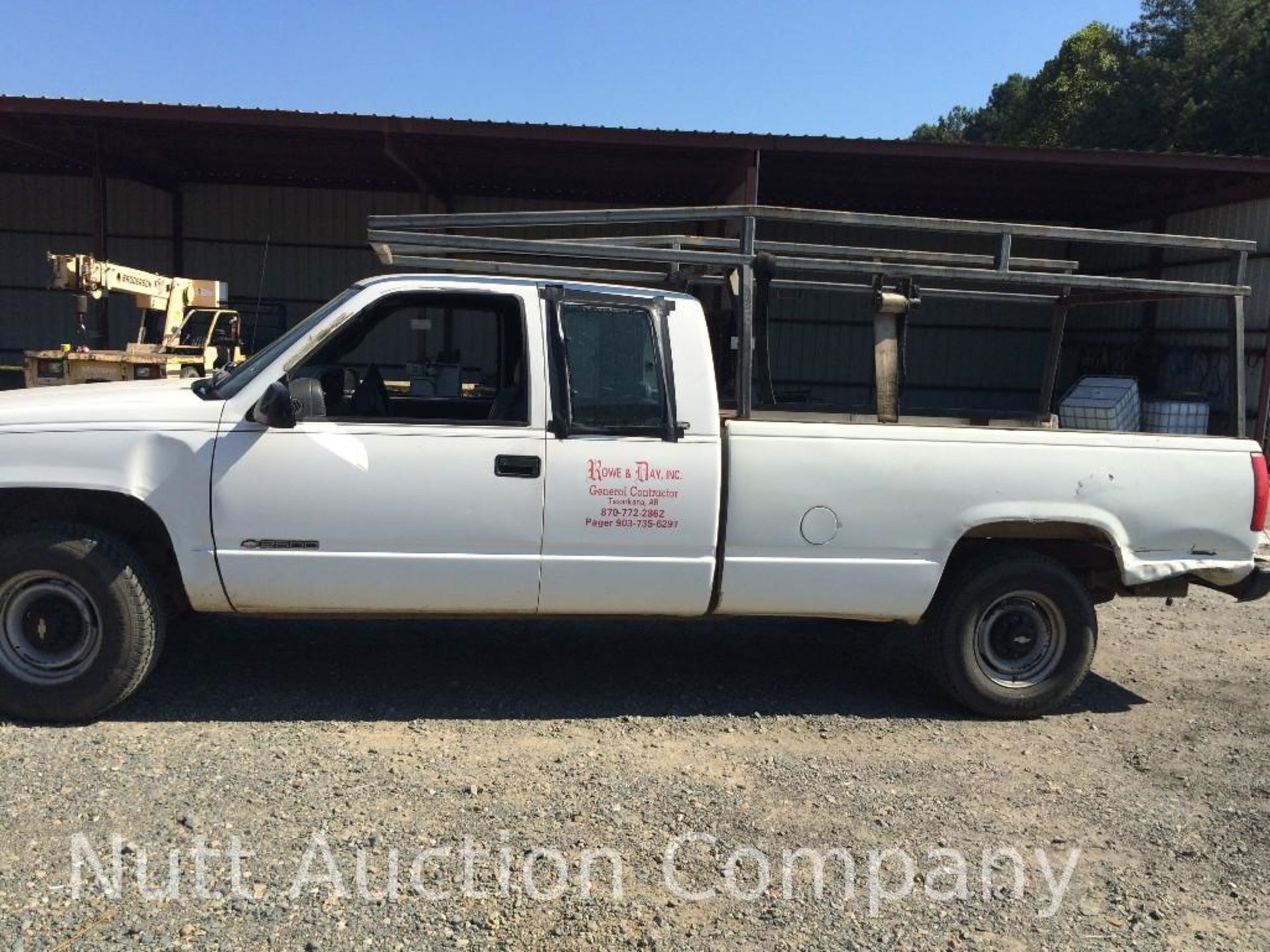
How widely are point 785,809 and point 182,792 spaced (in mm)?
2315

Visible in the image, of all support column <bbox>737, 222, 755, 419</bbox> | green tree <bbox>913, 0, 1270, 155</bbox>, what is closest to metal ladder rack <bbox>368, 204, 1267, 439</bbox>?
support column <bbox>737, 222, 755, 419</bbox>

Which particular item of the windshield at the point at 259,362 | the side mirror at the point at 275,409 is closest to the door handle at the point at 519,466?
the side mirror at the point at 275,409

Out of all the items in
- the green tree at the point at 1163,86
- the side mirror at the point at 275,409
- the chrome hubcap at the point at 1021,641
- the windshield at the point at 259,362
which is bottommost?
the chrome hubcap at the point at 1021,641

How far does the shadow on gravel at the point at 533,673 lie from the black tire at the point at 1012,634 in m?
0.23

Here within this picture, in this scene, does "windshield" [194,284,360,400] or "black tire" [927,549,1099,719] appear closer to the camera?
"windshield" [194,284,360,400]

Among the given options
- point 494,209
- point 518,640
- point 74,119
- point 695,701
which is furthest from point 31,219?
point 695,701

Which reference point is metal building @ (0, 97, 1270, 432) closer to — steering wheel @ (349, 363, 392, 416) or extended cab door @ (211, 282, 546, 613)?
steering wheel @ (349, 363, 392, 416)

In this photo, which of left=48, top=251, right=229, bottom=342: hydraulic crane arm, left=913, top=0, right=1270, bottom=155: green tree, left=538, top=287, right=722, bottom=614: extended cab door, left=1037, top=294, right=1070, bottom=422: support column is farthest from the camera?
left=913, top=0, right=1270, bottom=155: green tree

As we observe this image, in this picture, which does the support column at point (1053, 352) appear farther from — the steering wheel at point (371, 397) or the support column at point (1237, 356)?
the steering wheel at point (371, 397)

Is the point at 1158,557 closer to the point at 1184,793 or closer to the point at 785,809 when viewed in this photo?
the point at 1184,793

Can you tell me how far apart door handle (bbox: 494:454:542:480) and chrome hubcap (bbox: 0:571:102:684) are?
72.3 inches

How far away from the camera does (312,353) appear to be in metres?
4.36

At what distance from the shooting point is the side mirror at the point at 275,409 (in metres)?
4.15

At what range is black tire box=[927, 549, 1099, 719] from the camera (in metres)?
4.82
